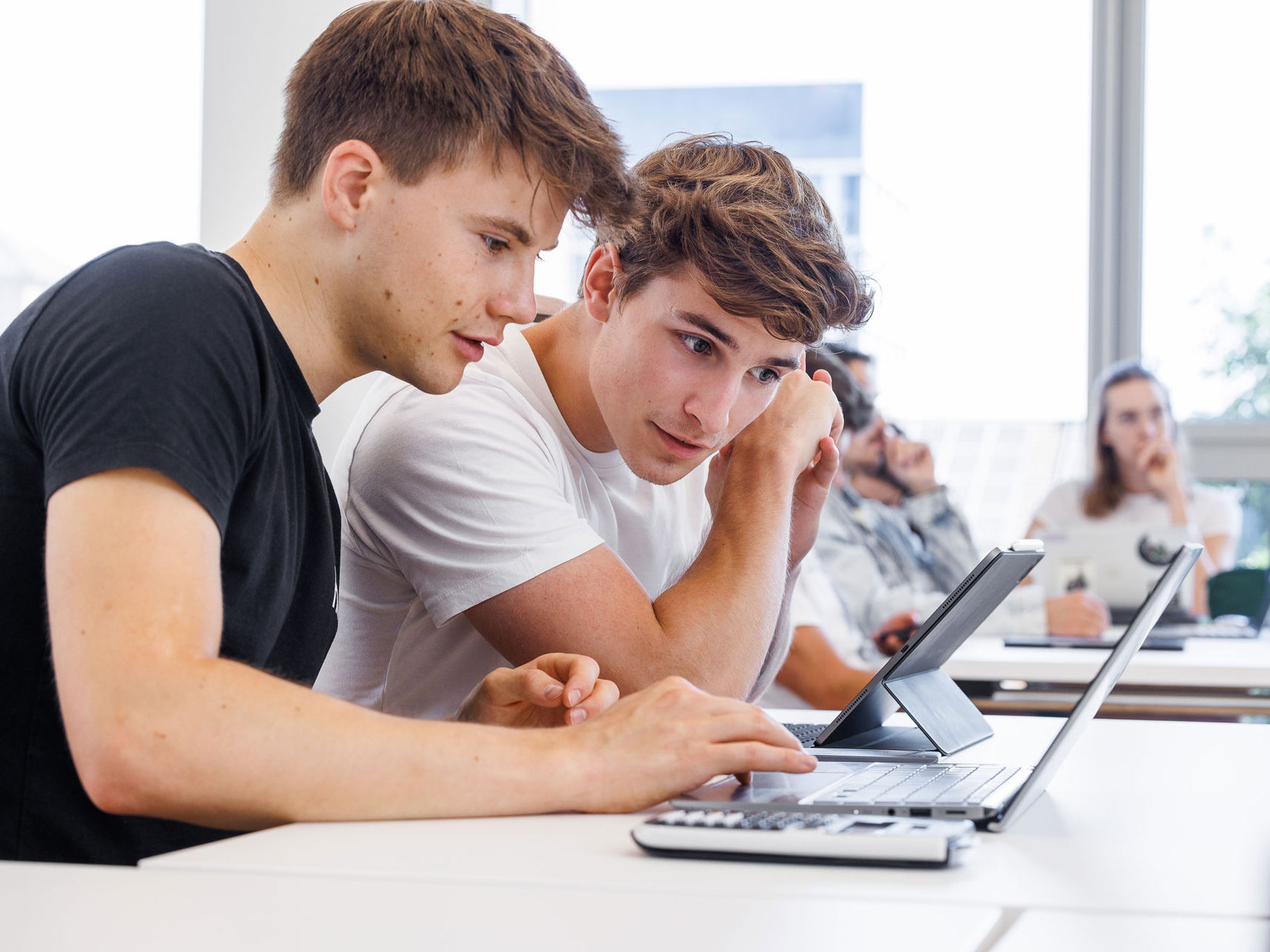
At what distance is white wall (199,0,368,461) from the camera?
2.96m

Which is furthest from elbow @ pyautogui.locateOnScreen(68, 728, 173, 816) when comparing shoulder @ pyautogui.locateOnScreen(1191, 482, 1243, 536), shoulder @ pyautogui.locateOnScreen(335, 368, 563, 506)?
shoulder @ pyautogui.locateOnScreen(1191, 482, 1243, 536)

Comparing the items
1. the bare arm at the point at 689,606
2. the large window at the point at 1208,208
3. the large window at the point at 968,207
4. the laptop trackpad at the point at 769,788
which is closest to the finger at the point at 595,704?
the laptop trackpad at the point at 769,788

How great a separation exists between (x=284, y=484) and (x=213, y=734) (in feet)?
1.14

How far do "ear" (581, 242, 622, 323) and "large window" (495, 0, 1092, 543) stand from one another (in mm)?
2786

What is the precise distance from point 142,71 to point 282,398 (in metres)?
2.18

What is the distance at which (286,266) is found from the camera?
1.19 meters

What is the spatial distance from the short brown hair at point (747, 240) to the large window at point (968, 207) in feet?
9.26

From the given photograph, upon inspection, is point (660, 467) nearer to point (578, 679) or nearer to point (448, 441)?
point (448, 441)

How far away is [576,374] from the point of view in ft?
5.43

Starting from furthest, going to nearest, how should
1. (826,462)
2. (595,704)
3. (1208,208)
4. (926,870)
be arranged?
(1208,208) < (826,462) < (595,704) < (926,870)

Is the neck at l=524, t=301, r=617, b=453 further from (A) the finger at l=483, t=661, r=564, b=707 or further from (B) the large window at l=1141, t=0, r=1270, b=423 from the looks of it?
(B) the large window at l=1141, t=0, r=1270, b=423

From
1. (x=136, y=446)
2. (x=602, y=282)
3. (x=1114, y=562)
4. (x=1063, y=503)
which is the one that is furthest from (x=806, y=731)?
(x=1063, y=503)

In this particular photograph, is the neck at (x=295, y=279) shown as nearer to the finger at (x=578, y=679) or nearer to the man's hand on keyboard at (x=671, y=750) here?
the finger at (x=578, y=679)

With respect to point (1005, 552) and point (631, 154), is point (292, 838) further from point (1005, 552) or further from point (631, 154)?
point (631, 154)
